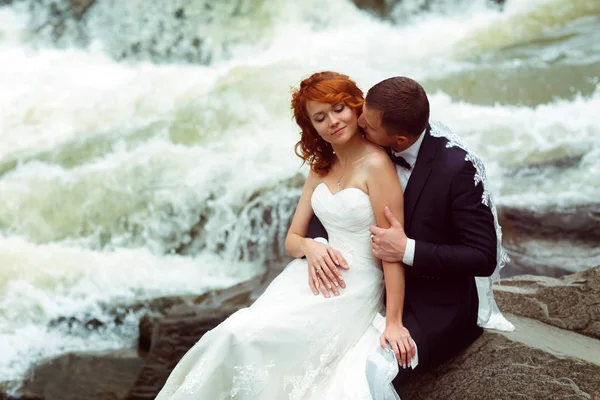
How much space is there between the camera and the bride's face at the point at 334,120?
8.22 feet

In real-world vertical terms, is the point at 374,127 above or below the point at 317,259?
above

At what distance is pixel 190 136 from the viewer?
7.07 metres

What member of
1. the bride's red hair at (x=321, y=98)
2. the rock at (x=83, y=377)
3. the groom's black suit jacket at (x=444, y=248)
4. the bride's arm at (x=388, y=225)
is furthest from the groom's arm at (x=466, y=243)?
the rock at (x=83, y=377)

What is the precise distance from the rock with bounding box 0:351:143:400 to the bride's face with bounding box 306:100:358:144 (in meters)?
2.43

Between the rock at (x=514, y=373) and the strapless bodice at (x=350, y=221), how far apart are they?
0.47 meters

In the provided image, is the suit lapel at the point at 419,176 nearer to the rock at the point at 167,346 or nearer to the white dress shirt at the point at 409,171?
the white dress shirt at the point at 409,171

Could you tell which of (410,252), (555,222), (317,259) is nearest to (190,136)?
(555,222)

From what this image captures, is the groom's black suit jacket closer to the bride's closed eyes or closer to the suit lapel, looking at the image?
the suit lapel

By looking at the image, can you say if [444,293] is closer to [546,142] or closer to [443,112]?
[546,142]

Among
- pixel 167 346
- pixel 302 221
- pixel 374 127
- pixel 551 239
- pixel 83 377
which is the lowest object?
pixel 83 377

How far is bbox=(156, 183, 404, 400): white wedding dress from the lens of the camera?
2338 millimetres

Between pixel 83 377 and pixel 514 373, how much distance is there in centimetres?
280

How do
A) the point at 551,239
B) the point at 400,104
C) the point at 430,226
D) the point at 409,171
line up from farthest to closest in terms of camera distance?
the point at 551,239 < the point at 409,171 < the point at 430,226 < the point at 400,104

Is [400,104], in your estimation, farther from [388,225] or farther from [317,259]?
[317,259]
